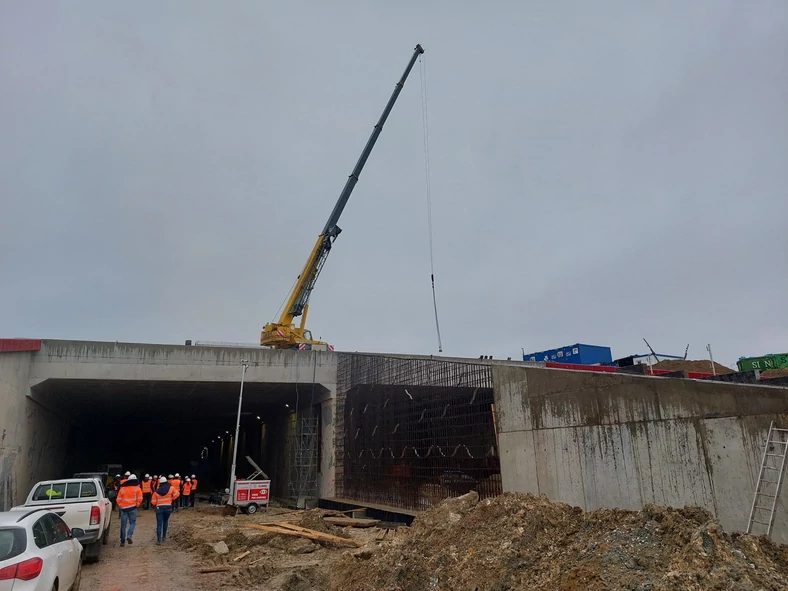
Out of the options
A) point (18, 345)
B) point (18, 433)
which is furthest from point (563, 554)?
point (18, 433)

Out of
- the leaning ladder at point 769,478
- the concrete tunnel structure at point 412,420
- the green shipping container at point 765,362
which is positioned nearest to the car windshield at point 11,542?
the concrete tunnel structure at point 412,420

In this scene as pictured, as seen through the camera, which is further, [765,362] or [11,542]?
[765,362]

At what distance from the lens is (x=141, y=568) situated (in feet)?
37.7

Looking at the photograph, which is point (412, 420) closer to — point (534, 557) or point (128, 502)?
point (128, 502)

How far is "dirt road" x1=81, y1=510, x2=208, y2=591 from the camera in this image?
10.0 meters

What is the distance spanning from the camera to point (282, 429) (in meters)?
35.8

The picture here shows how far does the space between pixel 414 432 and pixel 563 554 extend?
1167cm

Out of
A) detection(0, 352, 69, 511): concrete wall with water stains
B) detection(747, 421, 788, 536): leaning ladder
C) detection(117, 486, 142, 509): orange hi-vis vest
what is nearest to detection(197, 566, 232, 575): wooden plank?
detection(117, 486, 142, 509): orange hi-vis vest

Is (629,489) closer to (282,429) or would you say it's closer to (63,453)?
(282,429)

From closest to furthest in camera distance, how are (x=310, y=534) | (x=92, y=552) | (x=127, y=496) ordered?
(x=92, y=552) → (x=127, y=496) → (x=310, y=534)

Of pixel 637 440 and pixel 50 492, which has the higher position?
pixel 637 440

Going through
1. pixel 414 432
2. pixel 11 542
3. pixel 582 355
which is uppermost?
pixel 582 355

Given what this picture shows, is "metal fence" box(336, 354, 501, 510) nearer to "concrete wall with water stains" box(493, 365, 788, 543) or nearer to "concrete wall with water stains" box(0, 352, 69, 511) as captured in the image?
"concrete wall with water stains" box(493, 365, 788, 543)

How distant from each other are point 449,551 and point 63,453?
3432 cm
